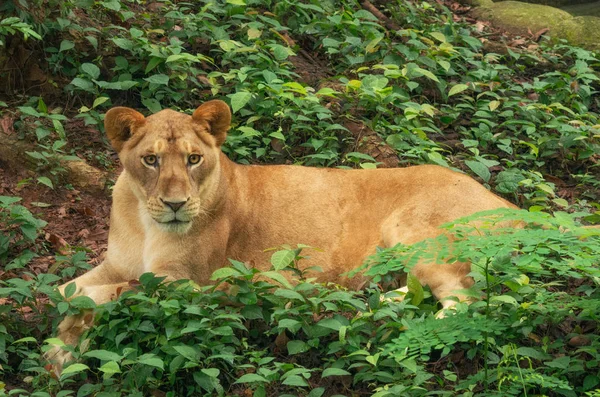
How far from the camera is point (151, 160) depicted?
19.8ft

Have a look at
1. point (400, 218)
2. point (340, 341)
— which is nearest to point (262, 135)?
point (400, 218)

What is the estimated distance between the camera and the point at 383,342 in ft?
17.3

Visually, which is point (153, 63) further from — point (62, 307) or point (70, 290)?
point (62, 307)

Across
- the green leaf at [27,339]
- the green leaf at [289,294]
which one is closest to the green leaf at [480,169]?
the green leaf at [289,294]

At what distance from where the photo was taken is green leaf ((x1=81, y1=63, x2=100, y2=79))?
8.46m

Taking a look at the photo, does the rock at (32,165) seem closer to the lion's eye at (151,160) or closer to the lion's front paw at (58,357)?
the lion's eye at (151,160)

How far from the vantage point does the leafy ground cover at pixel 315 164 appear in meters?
5.02

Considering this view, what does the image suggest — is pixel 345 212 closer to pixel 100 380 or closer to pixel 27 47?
pixel 100 380

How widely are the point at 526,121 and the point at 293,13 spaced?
2951 mm

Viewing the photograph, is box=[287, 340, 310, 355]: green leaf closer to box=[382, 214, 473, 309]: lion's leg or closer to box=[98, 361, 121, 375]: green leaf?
box=[382, 214, 473, 309]: lion's leg

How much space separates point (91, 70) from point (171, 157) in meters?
2.86

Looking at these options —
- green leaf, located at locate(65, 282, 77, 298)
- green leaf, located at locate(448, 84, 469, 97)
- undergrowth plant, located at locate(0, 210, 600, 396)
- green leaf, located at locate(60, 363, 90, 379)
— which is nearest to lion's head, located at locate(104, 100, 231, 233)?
A: undergrowth plant, located at locate(0, 210, 600, 396)

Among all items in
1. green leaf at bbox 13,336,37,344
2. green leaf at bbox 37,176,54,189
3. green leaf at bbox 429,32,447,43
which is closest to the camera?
green leaf at bbox 13,336,37,344

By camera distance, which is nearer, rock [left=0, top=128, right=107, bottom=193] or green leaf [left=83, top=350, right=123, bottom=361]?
green leaf [left=83, top=350, right=123, bottom=361]
